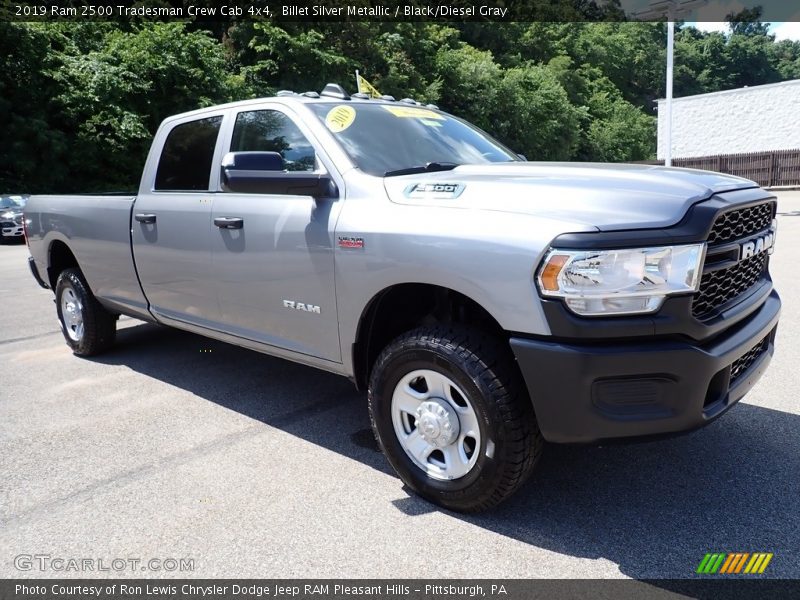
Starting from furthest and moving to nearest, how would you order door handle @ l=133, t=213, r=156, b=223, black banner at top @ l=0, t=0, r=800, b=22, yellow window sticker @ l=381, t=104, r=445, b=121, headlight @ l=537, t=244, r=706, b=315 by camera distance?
black banner at top @ l=0, t=0, r=800, b=22 < door handle @ l=133, t=213, r=156, b=223 < yellow window sticker @ l=381, t=104, r=445, b=121 < headlight @ l=537, t=244, r=706, b=315

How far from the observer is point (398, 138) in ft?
12.2

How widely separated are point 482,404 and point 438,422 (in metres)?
0.29

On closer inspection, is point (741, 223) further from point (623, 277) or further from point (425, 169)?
point (425, 169)

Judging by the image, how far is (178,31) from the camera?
78.6ft

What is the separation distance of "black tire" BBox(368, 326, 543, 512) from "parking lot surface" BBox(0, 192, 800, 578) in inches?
5.6

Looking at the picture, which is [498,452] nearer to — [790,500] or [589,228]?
[589,228]

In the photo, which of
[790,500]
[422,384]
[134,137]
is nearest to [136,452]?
[422,384]

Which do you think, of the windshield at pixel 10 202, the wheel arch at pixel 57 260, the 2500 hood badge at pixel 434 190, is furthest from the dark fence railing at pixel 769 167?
the 2500 hood badge at pixel 434 190

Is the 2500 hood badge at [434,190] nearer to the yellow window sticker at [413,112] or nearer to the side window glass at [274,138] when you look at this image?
the side window glass at [274,138]

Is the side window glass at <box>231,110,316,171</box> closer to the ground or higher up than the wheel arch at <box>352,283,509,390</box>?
higher up

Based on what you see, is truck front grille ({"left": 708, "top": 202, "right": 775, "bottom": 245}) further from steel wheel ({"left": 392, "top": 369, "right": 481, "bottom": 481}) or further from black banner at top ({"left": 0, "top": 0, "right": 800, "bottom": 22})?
black banner at top ({"left": 0, "top": 0, "right": 800, "bottom": 22})

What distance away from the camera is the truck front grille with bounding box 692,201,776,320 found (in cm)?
259

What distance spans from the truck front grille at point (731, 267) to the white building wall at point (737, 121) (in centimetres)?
4174

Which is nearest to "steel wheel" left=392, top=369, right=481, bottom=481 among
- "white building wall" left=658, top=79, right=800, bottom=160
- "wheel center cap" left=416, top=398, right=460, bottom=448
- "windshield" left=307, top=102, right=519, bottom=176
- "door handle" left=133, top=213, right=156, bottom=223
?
"wheel center cap" left=416, top=398, right=460, bottom=448
